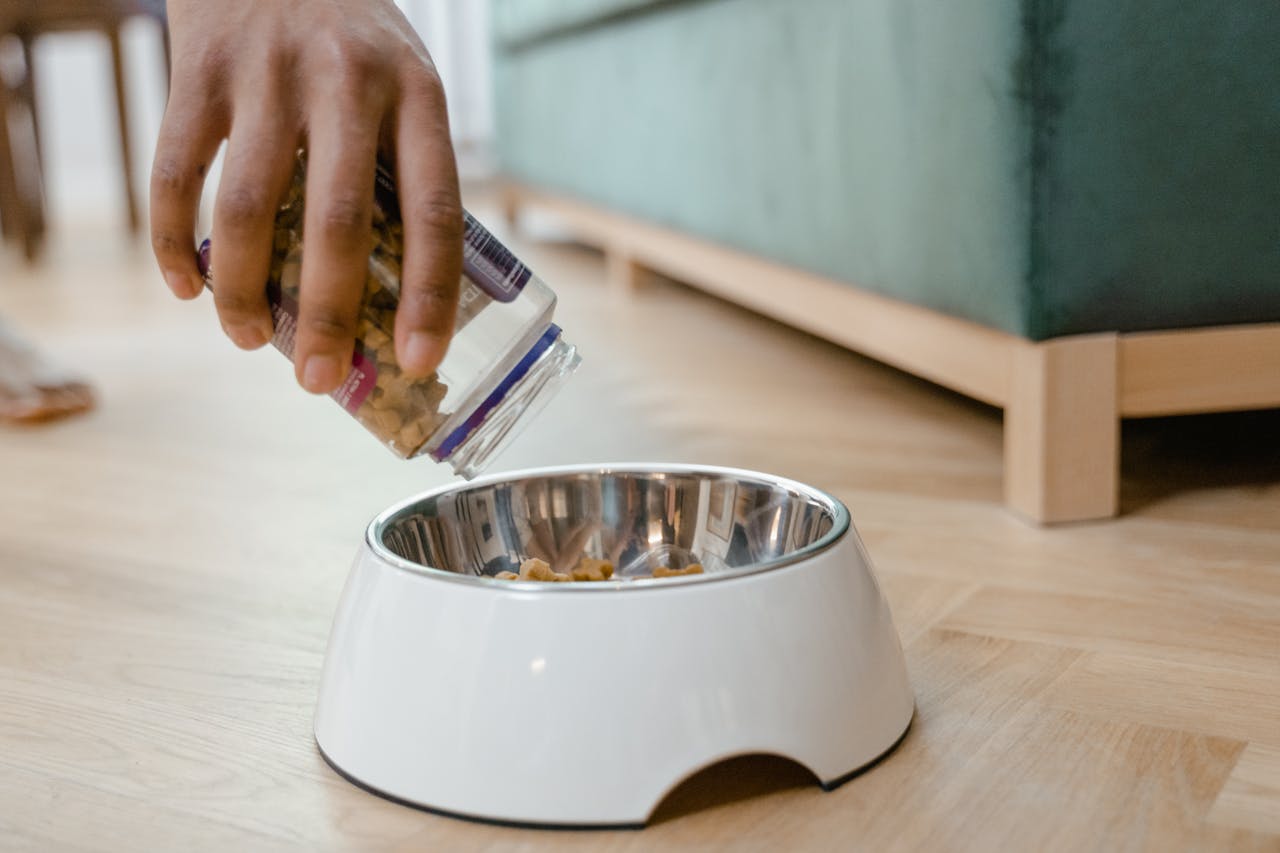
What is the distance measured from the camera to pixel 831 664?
53 centimetres

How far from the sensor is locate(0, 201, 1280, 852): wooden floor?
509mm

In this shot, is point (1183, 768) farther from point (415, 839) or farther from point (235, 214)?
point (235, 214)

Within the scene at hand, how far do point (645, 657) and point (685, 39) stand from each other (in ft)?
3.73

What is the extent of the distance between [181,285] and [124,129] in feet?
9.71

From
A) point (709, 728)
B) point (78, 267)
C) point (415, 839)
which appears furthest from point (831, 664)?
point (78, 267)

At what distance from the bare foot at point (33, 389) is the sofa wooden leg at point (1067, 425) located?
885mm

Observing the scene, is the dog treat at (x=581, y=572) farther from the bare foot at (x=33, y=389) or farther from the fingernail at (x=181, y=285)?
the bare foot at (x=33, y=389)

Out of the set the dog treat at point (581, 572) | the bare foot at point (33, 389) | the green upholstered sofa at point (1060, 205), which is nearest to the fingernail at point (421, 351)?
the dog treat at point (581, 572)

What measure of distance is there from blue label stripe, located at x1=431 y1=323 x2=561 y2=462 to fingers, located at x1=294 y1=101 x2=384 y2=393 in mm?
93

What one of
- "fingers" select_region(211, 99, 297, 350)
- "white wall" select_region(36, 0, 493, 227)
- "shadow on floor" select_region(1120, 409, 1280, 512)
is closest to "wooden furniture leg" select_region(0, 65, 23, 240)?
"white wall" select_region(36, 0, 493, 227)

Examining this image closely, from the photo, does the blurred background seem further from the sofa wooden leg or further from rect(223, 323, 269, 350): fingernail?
rect(223, 323, 269, 350): fingernail

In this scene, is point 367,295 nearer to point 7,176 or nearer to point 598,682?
point 598,682

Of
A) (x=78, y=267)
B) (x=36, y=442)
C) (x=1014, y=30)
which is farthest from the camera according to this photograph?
(x=78, y=267)

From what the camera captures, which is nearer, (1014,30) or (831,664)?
(831,664)
